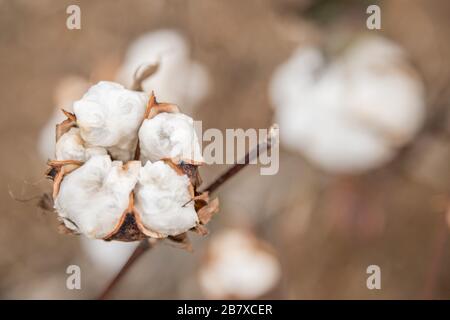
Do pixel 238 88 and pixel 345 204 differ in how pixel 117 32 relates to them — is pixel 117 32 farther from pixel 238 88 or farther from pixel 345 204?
pixel 345 204

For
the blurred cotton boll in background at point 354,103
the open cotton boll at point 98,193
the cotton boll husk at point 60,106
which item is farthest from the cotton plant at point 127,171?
the blurred cotton boll in background at point 354,103

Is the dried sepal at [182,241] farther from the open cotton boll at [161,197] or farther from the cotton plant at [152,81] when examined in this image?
the cotton plant at [152,81]

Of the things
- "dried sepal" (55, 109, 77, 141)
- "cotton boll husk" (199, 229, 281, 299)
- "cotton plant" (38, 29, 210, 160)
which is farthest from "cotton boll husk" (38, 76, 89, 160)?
"dried sepal" (55, 109, 77, 141)

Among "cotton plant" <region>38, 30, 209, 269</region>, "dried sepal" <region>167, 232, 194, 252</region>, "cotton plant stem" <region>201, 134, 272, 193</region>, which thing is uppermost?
"cotton plant" <region>38, 30, 209, 269</region>

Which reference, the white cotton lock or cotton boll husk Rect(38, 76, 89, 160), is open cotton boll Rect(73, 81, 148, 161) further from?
cotton boll husk Rect(38, 76, 89, 160)

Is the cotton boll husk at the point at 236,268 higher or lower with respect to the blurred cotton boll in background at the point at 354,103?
lower

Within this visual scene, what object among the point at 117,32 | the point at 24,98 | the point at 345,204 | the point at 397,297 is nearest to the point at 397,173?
the point at 345,204
